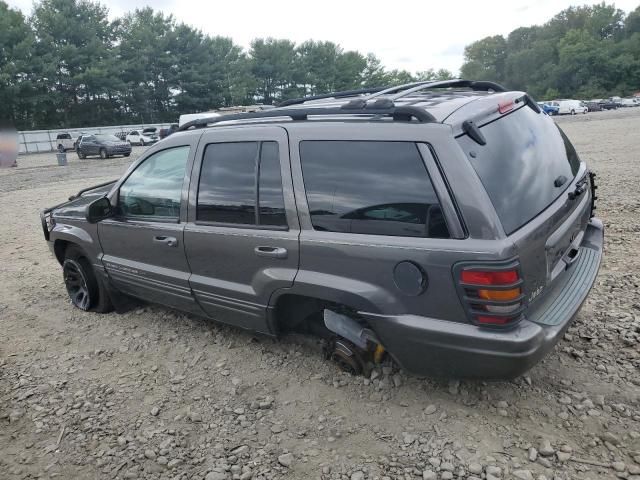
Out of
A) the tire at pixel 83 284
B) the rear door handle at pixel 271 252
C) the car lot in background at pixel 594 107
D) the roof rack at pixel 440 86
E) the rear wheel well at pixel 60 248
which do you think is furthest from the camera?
the car lot in background at pixel 594 107

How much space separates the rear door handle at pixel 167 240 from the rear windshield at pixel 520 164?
222 centimetres

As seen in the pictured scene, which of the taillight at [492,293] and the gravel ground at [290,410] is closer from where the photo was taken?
the taillight at [492,293]

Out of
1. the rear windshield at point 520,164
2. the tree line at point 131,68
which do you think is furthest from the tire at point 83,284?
the tree line at point 131,68

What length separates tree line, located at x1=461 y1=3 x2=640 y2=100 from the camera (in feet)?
279

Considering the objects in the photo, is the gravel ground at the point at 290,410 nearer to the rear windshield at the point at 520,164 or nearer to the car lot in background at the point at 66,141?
the rear windshield at the point at 520,164

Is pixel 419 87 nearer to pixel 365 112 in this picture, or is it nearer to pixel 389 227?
pixel 365 112

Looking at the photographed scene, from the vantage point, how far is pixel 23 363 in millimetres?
3877

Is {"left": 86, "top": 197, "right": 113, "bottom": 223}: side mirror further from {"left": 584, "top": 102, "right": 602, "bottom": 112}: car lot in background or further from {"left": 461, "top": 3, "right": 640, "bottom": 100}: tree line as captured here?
{"left": 461, "top": 3, "right": 640, "bottom": 100}: tree line

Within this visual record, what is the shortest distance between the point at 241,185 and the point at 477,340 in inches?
70.2

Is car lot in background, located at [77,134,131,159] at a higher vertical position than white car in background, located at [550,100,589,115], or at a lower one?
higher

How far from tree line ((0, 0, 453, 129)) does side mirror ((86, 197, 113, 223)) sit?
4510cm

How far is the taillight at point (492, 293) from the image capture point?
2.32 metres

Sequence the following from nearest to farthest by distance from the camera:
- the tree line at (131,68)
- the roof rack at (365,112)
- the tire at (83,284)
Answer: the roof rack at (365,112) → the tire at (83,284) → the tree line at (131,68)

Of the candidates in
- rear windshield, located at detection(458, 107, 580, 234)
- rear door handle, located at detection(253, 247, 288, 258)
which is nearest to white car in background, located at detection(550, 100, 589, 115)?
rear windshield, located at detection(458, 107, 580, 234)
